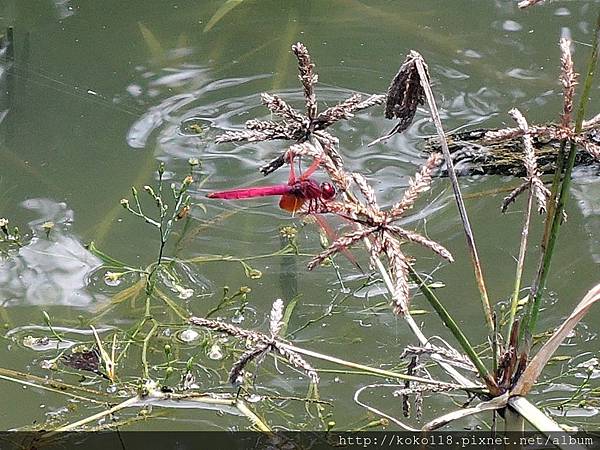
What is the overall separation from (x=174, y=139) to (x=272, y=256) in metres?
0.50

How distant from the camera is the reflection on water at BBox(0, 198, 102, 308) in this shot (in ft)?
5.75

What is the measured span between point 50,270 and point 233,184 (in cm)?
51

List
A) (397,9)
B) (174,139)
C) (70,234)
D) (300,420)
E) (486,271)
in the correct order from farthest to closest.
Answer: (397,9)
(174,139)
(70,234)
(486,271)
(300,420)

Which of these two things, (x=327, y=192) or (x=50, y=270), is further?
(x=50, y=270)

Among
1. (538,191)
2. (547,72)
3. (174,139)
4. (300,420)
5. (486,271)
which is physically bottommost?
(300,420)

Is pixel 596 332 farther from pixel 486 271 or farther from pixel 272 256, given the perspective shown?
pixel 272 256

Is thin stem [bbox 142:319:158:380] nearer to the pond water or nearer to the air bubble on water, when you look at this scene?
the pond water

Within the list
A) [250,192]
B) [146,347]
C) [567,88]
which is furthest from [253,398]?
[567,88]

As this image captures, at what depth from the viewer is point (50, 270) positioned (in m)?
1.80

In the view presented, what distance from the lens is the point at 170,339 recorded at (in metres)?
1.63

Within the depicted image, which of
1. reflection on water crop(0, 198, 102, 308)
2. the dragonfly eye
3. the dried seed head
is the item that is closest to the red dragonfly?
the dragonfly eye

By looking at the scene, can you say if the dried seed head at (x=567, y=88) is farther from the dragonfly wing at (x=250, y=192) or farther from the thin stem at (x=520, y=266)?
the dragonfly wing at (x=250, y=192)

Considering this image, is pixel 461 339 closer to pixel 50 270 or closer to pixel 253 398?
pixel 253 398

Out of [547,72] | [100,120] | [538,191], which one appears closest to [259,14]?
[100,120]
